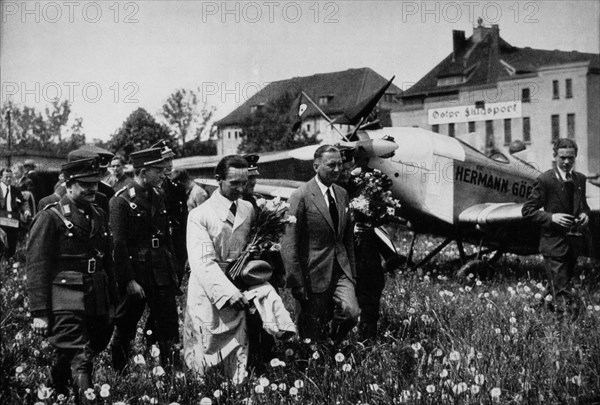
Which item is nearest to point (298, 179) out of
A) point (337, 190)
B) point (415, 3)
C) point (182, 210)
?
point (182, 210)

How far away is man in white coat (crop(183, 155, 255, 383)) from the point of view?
17.8ft

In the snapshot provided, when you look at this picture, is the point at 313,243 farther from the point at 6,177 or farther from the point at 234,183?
the point at 6,177

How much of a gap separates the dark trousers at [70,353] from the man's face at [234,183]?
1.40m

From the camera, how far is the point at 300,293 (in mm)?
6270

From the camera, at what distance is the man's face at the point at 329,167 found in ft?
21.3

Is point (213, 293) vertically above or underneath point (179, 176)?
underneath

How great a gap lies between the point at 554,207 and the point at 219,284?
14.1 ft

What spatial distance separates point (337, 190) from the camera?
669cm

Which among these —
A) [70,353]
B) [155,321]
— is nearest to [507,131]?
[155,321]

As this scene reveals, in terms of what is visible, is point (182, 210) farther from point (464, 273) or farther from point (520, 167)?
point (520, 167)

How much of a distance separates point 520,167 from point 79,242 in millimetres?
9693

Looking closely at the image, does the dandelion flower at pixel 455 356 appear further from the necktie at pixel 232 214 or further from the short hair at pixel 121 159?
the short hair at pixel 121 159

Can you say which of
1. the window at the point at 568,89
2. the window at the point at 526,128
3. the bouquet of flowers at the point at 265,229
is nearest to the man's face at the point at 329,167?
the bouquet of flowers at the point at 265,229

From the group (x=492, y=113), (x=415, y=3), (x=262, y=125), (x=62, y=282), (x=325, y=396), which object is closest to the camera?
(x=325, y=396)
